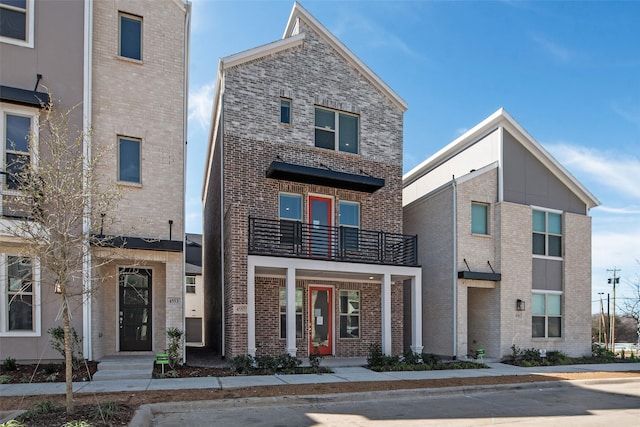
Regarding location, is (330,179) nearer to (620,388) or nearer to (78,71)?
(78,71)

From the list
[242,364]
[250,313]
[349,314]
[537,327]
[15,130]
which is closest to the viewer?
[15,130]

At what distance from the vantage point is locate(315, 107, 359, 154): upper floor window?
15.8 meters

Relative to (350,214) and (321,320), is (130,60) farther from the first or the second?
(321,320)

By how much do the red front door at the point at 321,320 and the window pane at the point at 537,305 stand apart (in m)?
8.32

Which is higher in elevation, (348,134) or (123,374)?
(348,134)

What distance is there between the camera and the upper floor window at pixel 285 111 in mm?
15212

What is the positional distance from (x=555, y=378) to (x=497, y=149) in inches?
347

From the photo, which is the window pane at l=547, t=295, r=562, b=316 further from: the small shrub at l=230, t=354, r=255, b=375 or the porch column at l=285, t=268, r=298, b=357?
the small shrub at l=230, t=354, r=255, b=375

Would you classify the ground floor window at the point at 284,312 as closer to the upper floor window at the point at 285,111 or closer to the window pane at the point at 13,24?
the upper floor window at the point at 285,111

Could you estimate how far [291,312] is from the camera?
1275cm

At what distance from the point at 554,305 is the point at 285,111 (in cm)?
1313

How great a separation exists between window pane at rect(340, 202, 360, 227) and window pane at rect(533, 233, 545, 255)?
7.67 m

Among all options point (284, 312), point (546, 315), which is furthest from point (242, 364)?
point (546, 315)

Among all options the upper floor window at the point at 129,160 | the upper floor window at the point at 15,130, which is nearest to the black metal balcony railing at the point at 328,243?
the upper floor window at the point at 129,160
